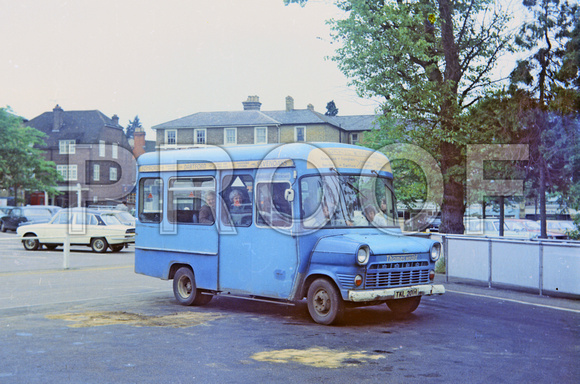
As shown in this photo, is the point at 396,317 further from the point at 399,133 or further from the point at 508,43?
the point at 508,43

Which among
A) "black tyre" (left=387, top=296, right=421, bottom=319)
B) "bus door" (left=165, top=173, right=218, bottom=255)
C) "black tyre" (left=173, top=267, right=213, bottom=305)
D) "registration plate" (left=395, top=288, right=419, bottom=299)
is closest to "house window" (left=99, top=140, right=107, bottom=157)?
"bus door" (left=165, top=173, right=218, bottom=255)

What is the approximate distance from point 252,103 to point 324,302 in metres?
60.0

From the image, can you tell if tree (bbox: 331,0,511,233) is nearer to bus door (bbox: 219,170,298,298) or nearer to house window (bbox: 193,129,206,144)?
bus door (bbox: 219,170,298,298)

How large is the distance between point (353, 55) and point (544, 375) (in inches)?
613

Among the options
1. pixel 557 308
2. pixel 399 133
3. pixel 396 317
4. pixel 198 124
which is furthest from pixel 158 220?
pixel 198 124

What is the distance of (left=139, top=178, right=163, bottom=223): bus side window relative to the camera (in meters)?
12.2

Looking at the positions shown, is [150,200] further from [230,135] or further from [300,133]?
[300,133]

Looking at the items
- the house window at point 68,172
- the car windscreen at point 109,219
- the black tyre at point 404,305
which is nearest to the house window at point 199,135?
the house window at point 68,172

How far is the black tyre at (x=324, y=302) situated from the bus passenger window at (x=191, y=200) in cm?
246

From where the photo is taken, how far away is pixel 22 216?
41031 mm

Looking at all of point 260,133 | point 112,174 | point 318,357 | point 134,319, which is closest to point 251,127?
point 260,133

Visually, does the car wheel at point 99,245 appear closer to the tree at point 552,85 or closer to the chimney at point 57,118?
the tree at point 552,85

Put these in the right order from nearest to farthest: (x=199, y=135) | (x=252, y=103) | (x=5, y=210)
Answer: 1. (x=5, y=210)
2. (x=199, y=135)
3. (x=252, y=103)

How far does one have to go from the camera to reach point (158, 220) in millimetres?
12156
